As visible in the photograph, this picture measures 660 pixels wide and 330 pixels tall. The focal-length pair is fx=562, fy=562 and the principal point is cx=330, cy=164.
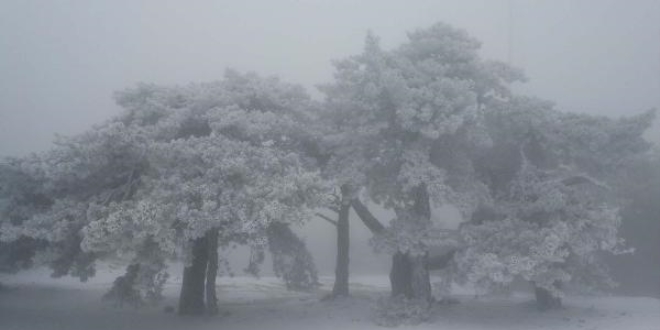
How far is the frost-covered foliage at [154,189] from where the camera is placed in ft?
36.3

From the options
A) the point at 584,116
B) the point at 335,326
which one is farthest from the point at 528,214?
the point at 335,326

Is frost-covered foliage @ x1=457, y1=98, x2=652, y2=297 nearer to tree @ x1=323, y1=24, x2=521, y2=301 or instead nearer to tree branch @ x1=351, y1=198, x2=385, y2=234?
tree @ x1=323, y1=24, x2=521, y2=301

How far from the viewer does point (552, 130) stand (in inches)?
599

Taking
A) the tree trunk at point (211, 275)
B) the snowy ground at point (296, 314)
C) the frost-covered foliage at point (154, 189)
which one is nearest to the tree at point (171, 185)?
the frost-covered foliage at point (154, 189)

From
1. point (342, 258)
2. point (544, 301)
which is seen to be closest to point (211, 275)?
point (342, 258)

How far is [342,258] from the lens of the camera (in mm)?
19109

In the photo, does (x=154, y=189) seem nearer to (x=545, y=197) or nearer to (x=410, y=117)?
(x=410, y=117)

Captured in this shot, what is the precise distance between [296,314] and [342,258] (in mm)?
3671

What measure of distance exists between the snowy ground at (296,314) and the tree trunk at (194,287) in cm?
40

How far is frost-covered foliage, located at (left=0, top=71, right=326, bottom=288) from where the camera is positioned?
11.1 metres

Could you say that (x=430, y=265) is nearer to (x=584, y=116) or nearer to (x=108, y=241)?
(x=584, y=116)

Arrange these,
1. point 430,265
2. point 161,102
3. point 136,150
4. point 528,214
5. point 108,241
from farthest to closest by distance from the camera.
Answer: point 430,265 → point 161,102 → point 528,214 → point 136,150 → point 108,241

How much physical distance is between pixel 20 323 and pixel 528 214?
1309cm

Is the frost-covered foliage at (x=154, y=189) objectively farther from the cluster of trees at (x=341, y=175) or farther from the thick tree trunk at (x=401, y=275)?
the thick tree trunk at (x=401, y=275)
